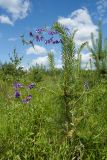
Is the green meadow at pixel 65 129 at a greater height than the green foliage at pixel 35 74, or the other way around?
the green foliage at pixel 35 74

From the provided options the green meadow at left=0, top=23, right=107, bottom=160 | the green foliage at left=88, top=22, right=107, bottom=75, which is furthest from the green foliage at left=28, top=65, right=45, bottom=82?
the green meadow at left=0, top=23, right=107, bottom=160

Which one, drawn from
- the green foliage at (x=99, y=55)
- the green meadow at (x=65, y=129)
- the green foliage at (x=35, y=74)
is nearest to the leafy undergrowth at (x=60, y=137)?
the green meadow at (x=65, y=129)

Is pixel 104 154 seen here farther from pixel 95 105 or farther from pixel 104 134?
pixel 95 105

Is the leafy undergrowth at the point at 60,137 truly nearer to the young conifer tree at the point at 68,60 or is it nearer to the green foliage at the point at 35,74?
the young conifer tree at the point at 68,60

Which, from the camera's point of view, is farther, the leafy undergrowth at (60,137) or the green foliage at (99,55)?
the green foliage at (99,55)

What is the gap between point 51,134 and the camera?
426 centimetres

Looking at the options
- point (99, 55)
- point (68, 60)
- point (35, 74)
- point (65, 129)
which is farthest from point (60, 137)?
point (35, 74)

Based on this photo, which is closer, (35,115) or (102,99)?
(35,115)

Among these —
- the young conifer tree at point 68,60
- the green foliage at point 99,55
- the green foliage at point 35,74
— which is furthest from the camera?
the green foliage at point 35,74

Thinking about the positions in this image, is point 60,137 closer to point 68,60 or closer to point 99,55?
point 68,60

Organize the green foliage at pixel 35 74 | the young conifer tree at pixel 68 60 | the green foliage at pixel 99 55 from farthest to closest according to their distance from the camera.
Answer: the green foliage at pixel 35 74, the green foliage at pixel 99 55, the young conifer tree at pixel 68 60

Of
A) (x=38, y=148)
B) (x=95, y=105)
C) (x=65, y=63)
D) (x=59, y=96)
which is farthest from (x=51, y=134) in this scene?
(x=95, y=105)

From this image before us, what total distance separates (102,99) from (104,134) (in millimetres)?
1590

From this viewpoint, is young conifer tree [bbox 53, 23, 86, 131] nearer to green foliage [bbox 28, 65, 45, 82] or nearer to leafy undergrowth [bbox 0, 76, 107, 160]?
leafy undergrowth [bbox 0, 76, 107, 160]
